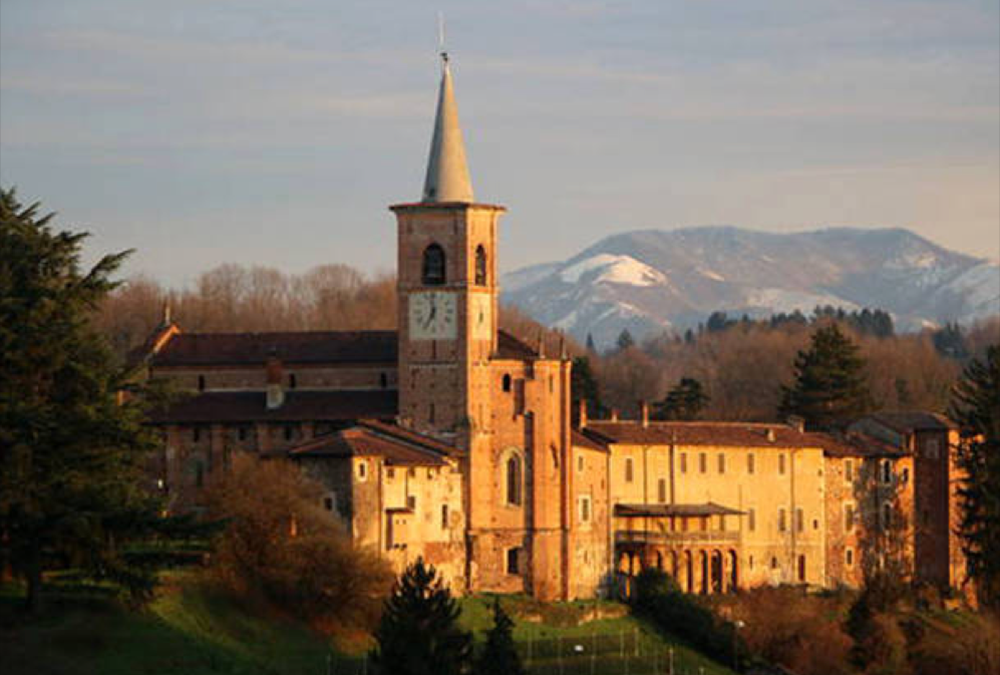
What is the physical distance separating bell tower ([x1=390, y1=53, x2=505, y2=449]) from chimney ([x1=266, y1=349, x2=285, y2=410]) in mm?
4762

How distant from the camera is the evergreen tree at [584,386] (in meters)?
118

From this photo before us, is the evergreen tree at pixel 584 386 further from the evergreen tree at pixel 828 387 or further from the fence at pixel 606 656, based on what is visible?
the fence at pixel 606 656

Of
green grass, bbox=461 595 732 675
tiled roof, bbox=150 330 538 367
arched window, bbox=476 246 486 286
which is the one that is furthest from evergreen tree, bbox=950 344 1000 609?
arched window, bbox=476 246 486 286

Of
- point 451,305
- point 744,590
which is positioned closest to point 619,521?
point 744,590

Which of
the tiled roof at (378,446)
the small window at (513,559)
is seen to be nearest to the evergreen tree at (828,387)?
the small window at (513,559)

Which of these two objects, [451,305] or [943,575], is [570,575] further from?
[943,575]

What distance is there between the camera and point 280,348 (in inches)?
3792

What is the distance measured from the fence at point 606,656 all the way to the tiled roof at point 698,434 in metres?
12.3

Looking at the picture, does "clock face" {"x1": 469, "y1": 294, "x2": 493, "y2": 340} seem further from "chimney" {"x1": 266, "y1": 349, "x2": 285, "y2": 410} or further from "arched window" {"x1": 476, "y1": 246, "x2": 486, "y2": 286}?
"chimney" {"x1": 266, "y1": 349, "x2": 285, "y2": 410}

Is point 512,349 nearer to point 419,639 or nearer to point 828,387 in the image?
point 419,639

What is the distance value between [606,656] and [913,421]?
32326 mm

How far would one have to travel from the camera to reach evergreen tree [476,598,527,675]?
69.8m

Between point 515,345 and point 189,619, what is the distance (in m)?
23.5

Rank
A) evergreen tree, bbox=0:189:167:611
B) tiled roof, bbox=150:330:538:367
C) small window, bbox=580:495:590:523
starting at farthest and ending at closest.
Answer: small window, bbox=580:495:590:523 < tiled roof, bbox=150:330:538:367 < evergreen tree, bbox=0:189:167:611
